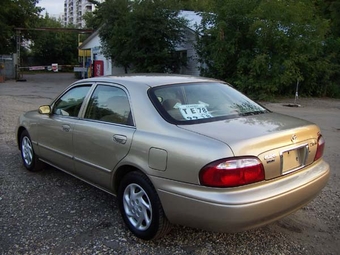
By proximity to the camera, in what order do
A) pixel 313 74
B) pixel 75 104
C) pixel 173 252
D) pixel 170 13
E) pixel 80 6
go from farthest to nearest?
pixel 80 6 < pixel 170 13 < pixel 313 74 < pixel 75 104 < pixel 173 252

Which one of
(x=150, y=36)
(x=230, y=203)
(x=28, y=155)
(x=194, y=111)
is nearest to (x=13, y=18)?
(x=150, y=36)

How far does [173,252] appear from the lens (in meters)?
3.08

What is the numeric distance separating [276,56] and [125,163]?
13.2 metres

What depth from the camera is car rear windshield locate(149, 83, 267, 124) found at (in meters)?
3.26

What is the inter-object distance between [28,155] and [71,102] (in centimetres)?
139

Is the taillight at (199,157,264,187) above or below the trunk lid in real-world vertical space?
below

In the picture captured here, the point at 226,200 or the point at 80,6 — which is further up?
the point at 80,6

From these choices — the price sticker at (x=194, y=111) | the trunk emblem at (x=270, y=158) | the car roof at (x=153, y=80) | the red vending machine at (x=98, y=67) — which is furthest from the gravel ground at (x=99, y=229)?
the red vending machine at (x=98, y=67)

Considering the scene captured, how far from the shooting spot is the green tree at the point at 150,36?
18.8m

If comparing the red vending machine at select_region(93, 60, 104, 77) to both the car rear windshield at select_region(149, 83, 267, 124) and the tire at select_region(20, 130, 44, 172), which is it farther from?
the car rear windshield at select_region(149, 83, 267, 124)

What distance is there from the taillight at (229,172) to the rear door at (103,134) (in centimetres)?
91

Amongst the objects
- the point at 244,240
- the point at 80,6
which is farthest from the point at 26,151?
the point at 80,6

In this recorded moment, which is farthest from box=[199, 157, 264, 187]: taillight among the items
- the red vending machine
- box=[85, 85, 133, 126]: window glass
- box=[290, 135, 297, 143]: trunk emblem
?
the red vending machine

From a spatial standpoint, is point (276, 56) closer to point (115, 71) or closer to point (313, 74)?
point (313, 74)
